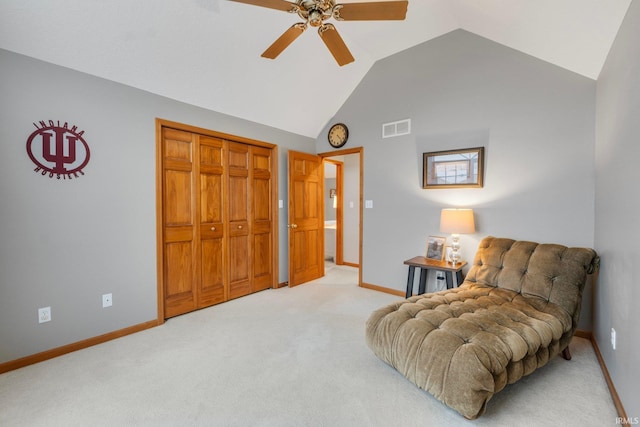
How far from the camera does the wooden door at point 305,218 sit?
4105 millimetres

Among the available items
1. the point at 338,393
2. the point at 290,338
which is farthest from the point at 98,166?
the point at 338,393

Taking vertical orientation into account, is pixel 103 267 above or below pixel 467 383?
above

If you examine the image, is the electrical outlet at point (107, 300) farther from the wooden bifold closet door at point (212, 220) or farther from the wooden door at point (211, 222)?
the wooden door at point (211, 222)

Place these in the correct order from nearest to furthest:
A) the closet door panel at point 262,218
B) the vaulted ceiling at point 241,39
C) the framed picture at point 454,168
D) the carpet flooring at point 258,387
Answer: the carpet flooring at point 258,387
the vaulted ceiling at point 241,39
the framed picture at point 454,168
the closet door panel at point 262,218

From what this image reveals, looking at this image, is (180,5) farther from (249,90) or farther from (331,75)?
(331,75)

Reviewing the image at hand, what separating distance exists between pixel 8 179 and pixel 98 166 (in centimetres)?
56

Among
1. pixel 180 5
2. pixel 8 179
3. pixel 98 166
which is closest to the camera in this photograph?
pixel 8 179

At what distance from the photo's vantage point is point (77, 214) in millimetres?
2371

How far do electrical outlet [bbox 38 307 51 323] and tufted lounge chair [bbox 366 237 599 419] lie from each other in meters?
2.53

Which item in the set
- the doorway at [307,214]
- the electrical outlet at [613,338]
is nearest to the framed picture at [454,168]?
the doorway at [307,214]

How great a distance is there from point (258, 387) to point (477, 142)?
3144mm

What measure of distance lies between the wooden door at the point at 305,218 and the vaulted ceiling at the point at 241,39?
34.0 inches

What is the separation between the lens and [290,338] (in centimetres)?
253

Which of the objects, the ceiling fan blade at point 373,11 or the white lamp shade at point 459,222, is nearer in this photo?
the ceiling fan blade at point 373,11
